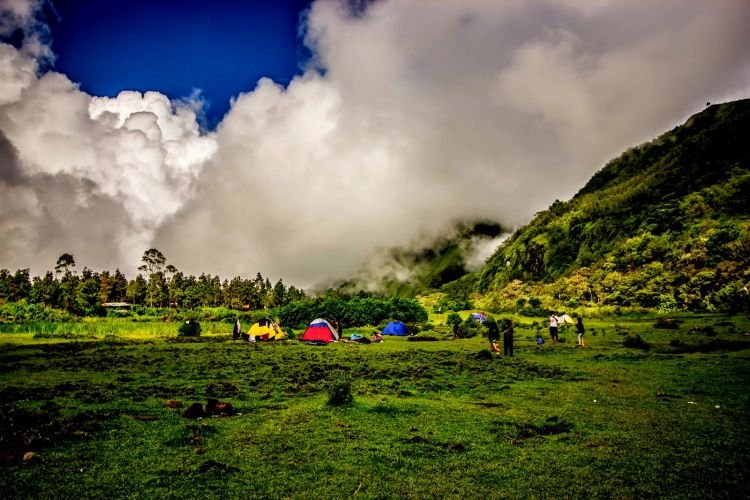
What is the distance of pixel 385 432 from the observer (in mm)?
12312

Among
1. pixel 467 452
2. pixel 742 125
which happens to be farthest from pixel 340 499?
pixel 742 125

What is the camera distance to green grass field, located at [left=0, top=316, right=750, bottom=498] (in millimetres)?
8531

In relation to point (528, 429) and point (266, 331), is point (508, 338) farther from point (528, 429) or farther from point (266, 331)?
point (266, 331)

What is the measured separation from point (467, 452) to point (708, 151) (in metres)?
153

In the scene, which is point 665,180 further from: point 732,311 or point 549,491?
point 549,491

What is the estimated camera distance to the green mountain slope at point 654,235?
70.4 metres

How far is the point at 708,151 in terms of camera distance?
126 metres

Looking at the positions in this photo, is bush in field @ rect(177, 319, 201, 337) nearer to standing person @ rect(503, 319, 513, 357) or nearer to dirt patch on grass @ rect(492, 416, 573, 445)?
standing person @ rect(503, 319, 513, 357)

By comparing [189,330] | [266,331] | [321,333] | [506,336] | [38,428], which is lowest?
Result: [506,336]

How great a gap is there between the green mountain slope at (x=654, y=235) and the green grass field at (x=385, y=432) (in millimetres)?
→ 48982

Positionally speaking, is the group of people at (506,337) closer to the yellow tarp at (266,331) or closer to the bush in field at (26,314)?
the yellow tarp at (266,331)

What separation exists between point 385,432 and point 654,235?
355ft

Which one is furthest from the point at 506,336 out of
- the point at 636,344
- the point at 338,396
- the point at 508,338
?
the point at 338,396

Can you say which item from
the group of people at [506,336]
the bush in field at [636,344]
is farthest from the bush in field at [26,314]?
the bush in field at [636,344]
